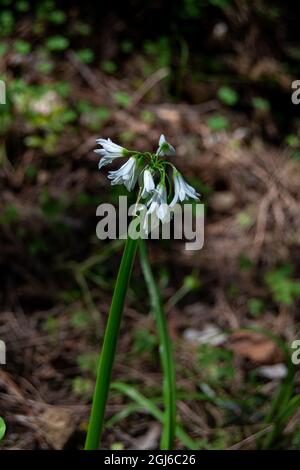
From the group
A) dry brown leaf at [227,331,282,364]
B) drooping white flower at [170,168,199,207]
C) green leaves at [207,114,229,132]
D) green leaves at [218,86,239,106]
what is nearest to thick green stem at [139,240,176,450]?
drooping white flower at [170,168,199,207]

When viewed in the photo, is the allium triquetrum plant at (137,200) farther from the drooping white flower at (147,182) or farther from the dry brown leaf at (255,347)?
the dry brown leaf at (255,347)

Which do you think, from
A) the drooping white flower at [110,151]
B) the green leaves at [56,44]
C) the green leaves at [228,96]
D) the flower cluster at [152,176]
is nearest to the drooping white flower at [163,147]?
the flower cluster at [152,176]

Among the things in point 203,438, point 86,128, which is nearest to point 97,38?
point 86,128

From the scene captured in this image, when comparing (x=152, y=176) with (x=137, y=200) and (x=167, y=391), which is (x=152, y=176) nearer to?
(x=137, y=200)

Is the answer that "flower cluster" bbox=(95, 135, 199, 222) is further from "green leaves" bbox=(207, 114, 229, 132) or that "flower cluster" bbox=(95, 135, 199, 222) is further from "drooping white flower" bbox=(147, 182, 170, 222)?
"green leaves" bbox=(207, 114, 229, 132)

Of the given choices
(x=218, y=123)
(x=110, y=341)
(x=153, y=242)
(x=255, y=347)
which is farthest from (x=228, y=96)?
(x=110, y=341)
